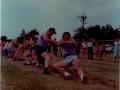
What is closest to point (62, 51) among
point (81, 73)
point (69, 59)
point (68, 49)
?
point (68, 49)

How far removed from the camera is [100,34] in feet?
153

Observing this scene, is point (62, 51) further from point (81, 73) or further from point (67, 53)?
point (81, 73)

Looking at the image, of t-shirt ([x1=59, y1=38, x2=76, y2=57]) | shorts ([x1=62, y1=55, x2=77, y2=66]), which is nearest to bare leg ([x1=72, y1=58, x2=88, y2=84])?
shorts ([x1=62, y1=55, x2=77, y2=66])

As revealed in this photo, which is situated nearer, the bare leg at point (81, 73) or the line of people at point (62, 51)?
the bare leg at point (81, 73)

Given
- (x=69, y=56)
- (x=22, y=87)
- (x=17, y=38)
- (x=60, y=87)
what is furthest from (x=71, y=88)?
(x=17, y=38)

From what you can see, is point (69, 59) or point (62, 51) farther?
point (62, 51)

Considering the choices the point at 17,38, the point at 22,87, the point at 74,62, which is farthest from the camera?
the point at 17,38

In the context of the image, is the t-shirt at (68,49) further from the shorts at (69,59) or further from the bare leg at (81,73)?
the bare leg at (81,73)

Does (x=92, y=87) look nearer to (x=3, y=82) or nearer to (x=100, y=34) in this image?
(x=3, y=82)

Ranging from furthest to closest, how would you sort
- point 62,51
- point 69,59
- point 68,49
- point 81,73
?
point 62,51, point 68,49, point 69,59, point 81,73

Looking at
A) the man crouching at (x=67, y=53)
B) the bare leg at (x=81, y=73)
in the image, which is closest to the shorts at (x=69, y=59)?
the man crouching at (x=67, y=53)

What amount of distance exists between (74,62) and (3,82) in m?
1.78

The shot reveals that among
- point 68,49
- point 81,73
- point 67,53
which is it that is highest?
point 68,49

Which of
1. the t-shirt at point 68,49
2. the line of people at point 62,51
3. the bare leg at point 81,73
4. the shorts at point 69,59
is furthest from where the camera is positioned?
the t-shirt at point 68,49
